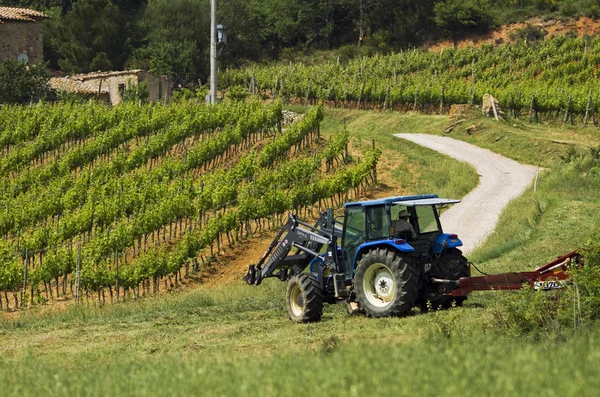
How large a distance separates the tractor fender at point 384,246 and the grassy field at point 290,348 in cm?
93

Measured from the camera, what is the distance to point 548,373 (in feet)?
22.9

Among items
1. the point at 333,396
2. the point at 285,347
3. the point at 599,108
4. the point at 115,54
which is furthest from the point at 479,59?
the point at 333,396

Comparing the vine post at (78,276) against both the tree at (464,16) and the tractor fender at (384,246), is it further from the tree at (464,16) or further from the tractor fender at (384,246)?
the tree at (464,16)

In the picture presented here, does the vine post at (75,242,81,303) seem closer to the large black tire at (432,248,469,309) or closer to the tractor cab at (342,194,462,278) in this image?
the tractor cab at (342,194,462,278)

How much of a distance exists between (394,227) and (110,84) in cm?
3993

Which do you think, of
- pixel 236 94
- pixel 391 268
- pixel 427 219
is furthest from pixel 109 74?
pixel 391 268

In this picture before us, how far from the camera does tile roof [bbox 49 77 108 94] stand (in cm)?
4888

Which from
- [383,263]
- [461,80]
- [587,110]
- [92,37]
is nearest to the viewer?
[383,263]

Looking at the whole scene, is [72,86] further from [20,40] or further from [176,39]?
[176,39]

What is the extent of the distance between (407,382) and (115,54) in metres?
60.4

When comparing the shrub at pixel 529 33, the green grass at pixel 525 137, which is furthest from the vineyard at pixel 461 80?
the shrub at pixel 529 33

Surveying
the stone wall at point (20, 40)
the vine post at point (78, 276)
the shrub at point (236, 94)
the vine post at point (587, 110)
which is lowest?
the vine post at point (78, 276)

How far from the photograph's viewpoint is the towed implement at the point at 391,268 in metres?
12.6

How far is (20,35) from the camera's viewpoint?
53531 mm
